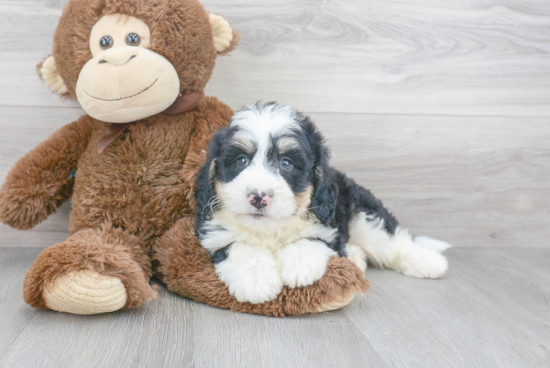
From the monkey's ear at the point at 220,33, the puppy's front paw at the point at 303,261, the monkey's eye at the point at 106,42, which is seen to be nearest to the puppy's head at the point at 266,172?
the puppy's front paw at the point at 303,261

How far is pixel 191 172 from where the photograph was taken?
1.75m

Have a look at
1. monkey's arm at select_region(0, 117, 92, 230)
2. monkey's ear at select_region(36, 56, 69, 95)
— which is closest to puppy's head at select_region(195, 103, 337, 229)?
monkey's arm at select_region(0, 117, 92, 230)

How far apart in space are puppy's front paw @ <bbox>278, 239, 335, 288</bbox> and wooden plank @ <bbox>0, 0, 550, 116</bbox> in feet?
3.11

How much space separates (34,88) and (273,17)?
3.82ft

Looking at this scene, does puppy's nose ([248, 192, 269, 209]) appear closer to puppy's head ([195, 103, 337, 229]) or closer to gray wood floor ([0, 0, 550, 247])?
puppy's head ([195, 103, 337, 229])

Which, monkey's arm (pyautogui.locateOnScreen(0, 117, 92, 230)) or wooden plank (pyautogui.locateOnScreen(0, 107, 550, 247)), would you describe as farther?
wooden plank (pyautogui.locateOnScreen(0, 107, 550, 247))

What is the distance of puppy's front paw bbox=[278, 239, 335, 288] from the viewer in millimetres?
1494

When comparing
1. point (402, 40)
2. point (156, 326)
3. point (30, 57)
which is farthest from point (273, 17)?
point (156, 326)

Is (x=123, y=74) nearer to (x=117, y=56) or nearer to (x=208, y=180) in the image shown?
(x=117, y=56)

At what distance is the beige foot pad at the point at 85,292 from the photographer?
1371mm

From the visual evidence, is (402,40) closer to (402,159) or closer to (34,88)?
(402,159)

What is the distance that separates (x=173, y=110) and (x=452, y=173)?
1.50 meters

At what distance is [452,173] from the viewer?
2.48 metres

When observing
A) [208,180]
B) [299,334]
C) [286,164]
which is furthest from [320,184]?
[299,334]
